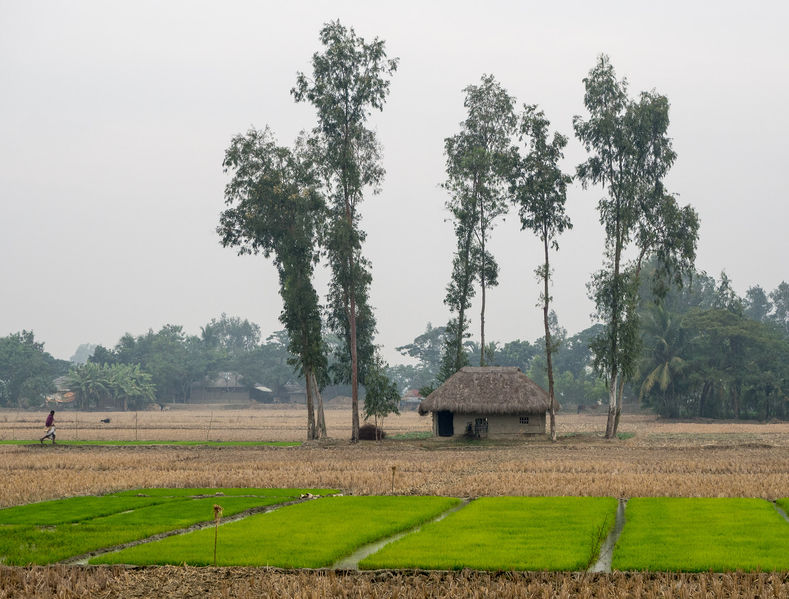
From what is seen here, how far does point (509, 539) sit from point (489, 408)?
Answer: 1234 inches

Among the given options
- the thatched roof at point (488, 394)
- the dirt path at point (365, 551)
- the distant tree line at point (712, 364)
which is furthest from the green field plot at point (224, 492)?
the distant tree line at point (712, 364)

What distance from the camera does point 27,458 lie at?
37.1 meters

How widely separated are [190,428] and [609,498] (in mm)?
47101

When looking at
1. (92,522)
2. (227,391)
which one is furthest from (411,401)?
(92,522)

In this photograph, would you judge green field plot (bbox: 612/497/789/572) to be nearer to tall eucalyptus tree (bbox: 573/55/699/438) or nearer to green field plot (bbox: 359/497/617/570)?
green field plot (bbox: 359/497/617/570)

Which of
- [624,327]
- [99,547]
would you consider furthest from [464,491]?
[624,327]

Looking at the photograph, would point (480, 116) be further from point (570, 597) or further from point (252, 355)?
point (252, 355)

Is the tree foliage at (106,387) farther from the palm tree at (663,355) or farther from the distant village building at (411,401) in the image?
the palm tree at (663,355)

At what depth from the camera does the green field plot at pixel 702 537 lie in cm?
1401

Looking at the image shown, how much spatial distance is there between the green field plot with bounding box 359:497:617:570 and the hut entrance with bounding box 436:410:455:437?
27600 mm

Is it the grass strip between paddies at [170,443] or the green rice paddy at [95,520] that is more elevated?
the grass strip between paddies at [170,443]

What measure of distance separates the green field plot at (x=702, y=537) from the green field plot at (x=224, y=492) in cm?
852

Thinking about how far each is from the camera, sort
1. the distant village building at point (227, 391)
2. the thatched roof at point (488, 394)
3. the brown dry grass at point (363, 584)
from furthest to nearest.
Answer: the distant village building at point (227, 391)
the thatched roof at point (488, 394)
the brown dry grass at point (363, 584)

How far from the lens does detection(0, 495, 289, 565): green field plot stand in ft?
52.0
